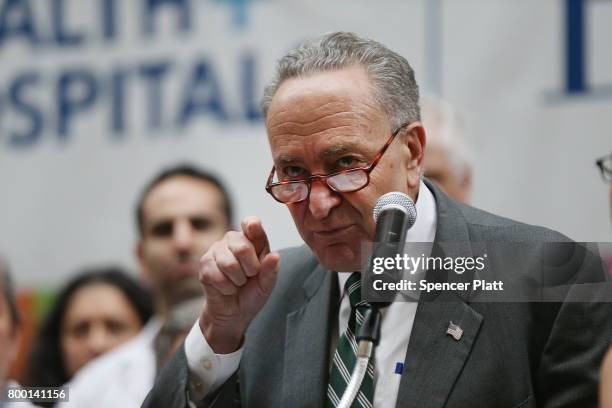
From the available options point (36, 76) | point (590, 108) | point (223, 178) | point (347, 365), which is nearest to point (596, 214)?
point (590, 108)

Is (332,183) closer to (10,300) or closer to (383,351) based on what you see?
(383,351)

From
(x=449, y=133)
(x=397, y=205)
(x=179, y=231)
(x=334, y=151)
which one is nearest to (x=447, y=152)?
(x=449, y=133)

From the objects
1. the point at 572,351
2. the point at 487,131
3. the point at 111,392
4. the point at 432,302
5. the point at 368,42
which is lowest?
the point at 572,351

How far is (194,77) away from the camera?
4.95 meters

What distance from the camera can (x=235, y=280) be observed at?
90.7 inches

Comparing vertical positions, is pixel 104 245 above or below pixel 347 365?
above

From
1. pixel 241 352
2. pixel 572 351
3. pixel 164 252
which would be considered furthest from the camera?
pixel 164 252

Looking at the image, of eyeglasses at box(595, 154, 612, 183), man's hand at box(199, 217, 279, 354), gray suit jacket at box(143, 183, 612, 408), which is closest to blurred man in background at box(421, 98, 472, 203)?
eyeglasses at box(595, 154, 612, 183)

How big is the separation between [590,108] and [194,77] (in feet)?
6.00

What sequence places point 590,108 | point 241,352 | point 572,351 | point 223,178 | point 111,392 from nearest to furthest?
point 572,351 < point 241,352 < point 111,392 < point 590,108 < point 223,178

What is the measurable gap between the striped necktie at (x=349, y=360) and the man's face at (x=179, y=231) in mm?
2051

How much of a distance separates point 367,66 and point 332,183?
0.31 meters

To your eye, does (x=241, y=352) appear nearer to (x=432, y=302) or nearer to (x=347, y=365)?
(x=347, y=365)

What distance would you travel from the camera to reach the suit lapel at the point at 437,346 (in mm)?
2203
